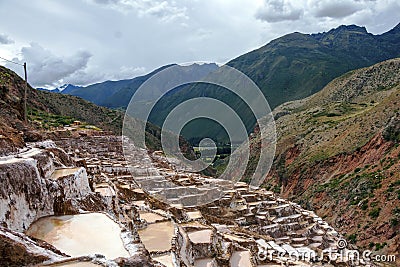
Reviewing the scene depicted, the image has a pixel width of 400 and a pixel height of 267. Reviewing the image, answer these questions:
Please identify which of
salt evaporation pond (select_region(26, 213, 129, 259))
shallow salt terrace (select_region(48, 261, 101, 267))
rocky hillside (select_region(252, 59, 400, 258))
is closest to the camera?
shallow salt terrace (select_region(48, 261, 101, 267))

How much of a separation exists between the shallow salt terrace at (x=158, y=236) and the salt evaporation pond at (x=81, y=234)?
1.98 m

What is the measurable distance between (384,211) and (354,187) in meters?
7.59

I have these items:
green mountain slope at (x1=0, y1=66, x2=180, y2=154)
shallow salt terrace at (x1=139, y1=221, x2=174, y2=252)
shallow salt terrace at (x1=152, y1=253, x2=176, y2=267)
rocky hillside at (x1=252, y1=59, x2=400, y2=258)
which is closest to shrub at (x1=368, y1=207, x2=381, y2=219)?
rocky hillside at (x1=252, y1=59, x2=400, y2=258)

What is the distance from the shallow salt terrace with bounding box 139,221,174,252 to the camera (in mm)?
11633

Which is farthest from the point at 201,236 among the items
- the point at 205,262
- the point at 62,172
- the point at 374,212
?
the point at 374,212

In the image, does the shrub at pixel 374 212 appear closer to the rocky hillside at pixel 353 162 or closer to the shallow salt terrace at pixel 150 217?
the rocky hillside at pixel 353 162

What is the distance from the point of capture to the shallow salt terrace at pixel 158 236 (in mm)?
11633

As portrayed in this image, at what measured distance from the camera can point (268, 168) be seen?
6888 cm

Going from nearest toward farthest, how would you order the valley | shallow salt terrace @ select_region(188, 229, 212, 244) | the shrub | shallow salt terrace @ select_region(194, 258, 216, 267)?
the valley
shallow salt terrace @ select_region(194, 258, 216, 267)
shallow salt terrace @ select_region(188, 229, 212, 244)
the shrub

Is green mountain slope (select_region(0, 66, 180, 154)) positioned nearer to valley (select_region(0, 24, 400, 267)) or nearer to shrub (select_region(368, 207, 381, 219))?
valley (select_region(0, 24, 400, 267))

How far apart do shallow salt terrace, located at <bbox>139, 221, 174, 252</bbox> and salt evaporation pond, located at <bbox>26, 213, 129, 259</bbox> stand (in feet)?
6.50

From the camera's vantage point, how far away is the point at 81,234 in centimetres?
920

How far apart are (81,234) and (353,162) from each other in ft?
152

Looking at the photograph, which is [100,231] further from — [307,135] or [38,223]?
[307,135]
